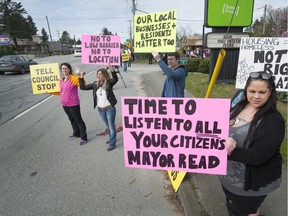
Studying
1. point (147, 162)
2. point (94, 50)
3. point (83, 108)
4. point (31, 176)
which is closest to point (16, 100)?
point (83, 108)

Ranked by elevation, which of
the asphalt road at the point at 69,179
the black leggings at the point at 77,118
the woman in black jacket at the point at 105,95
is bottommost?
the asphalt road at the point at 69,179

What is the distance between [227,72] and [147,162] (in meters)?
9.13

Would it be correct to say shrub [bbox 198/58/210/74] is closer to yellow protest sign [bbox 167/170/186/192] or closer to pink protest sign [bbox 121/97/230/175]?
yellow protest sign [bbox 167/170/186/192]

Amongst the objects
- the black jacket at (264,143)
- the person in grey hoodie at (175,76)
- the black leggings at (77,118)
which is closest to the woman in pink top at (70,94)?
the black leggings at (77,118)

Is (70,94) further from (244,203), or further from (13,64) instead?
(13,64)

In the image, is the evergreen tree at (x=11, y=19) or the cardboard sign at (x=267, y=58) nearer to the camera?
the cardboard sign at (x=267, y=58)

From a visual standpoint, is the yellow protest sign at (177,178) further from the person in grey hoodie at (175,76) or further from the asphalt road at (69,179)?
the person in grey hoodie at (175,76)

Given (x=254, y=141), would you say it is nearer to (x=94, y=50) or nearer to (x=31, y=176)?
(x=31, y=176)

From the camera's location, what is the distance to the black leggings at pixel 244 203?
196 cm

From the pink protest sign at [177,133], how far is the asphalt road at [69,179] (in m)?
Result: 1.00

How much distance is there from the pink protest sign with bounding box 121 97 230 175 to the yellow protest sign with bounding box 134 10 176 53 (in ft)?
5.23

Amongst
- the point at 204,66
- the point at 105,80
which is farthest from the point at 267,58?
the point at 204,66

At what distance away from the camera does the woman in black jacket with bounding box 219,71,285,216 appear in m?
1.67

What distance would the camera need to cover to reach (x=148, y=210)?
2.93 m
